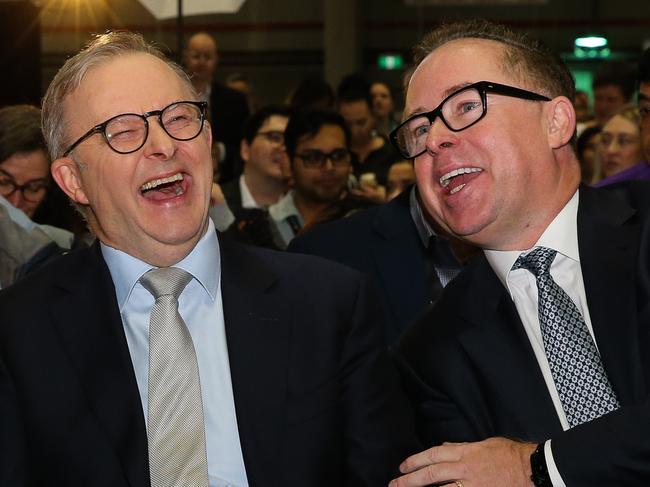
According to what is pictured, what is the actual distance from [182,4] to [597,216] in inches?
187

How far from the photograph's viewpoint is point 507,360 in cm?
246

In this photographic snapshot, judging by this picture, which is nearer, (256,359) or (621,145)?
(256,359)

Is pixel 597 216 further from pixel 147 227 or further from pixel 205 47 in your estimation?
pixel 205 47

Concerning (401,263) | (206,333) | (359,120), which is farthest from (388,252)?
(359,120)

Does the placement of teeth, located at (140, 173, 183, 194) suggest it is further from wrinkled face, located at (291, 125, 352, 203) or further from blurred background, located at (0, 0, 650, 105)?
blurred background, located at (0, 0, 650, 105)

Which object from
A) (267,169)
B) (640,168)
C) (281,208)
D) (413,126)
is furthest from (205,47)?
(413,126)

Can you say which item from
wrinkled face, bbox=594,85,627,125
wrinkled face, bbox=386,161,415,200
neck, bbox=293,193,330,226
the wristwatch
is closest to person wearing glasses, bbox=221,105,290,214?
neck, bbox=293,193,330,226

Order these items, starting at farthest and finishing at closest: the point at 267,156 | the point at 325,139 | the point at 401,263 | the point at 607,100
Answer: the point at 607,100, the point at 267,156, the point at 325,139, the point at 401,263

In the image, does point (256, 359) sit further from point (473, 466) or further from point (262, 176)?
point (262, 176)

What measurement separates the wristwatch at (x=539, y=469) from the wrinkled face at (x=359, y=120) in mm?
5543

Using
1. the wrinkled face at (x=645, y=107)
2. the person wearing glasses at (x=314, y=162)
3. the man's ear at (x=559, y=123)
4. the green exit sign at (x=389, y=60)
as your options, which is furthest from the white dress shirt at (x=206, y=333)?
the green exit sign at (x=389, y=60)

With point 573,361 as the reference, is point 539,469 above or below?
below

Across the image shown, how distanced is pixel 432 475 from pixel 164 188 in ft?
2.85

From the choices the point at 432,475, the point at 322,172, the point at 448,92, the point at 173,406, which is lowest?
the point at 432,475
